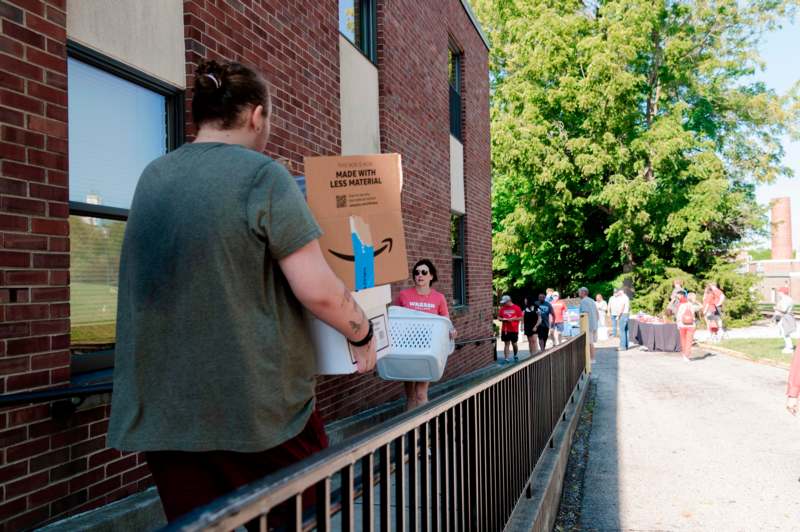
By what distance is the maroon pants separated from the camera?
178cm

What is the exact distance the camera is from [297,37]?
6309 mm

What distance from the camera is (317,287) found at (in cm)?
181

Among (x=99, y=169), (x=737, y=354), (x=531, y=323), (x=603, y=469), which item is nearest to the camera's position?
(x=99, y=169)

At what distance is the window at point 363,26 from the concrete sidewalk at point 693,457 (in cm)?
553

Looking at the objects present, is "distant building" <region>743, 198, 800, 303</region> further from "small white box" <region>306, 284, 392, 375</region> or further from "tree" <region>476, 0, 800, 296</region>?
"small white box" <region>306, 284, 392, 375</region>

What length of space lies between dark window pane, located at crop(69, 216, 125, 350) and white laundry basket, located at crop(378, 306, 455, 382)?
205 cm

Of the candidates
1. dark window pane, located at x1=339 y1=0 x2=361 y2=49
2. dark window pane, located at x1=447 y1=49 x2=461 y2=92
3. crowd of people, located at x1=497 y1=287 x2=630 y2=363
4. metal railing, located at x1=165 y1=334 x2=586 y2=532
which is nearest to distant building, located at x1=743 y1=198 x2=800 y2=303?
crowd of people, located at x1=497 y1=287 x2=630 y2=363

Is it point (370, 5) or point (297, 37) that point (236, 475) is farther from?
point (370, 5)

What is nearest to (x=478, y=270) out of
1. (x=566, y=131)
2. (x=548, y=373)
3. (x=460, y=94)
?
(x=460, y=94)

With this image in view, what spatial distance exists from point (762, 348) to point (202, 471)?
1983 centimetres

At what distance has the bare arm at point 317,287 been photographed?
5.90 feet

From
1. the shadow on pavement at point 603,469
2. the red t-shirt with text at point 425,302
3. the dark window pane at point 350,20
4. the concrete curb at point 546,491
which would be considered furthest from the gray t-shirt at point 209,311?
the dark window pane at point 350,20

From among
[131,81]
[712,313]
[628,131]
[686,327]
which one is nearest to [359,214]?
[131,81]

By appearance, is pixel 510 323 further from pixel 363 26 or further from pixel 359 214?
pixel 359 214
